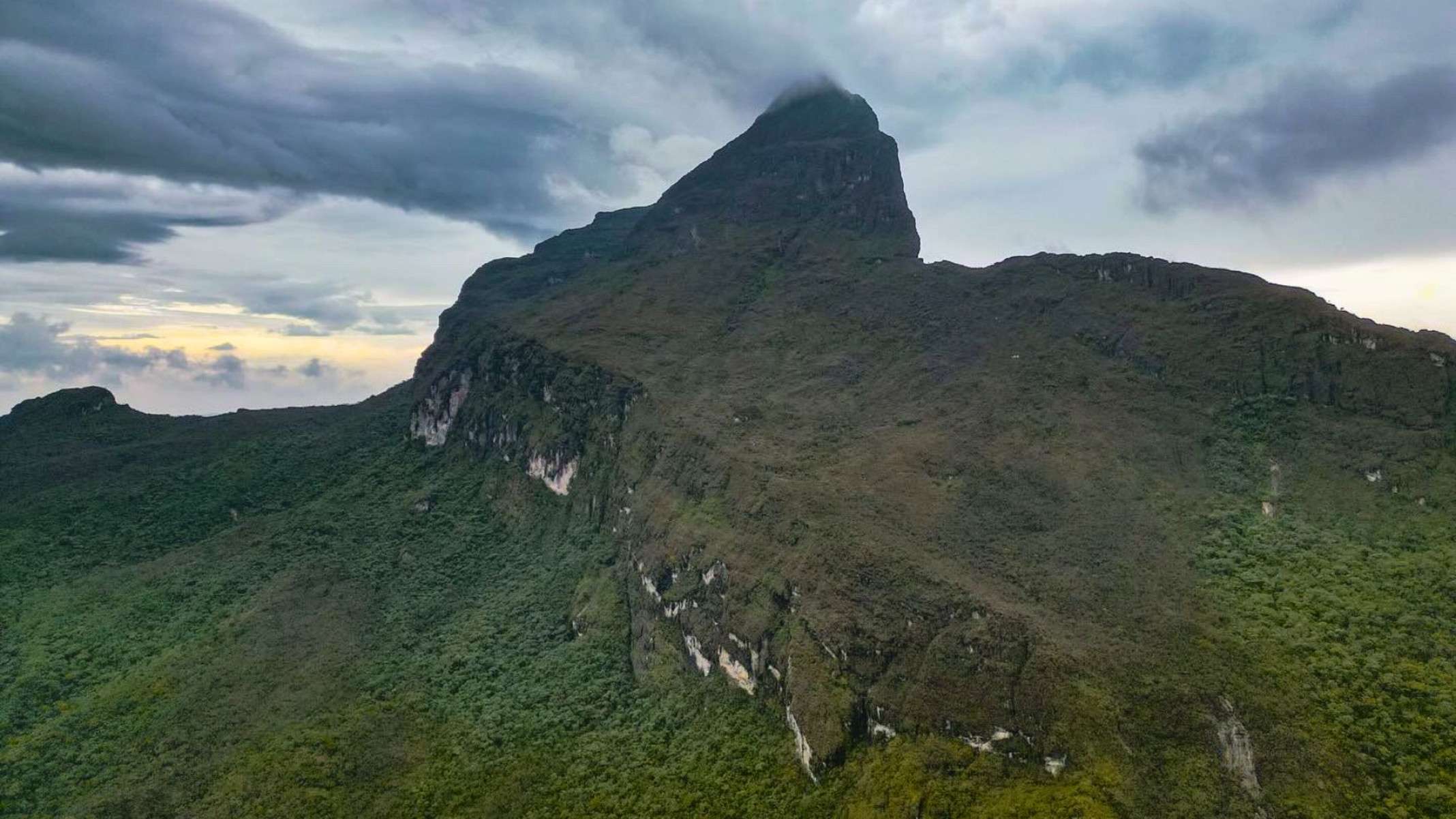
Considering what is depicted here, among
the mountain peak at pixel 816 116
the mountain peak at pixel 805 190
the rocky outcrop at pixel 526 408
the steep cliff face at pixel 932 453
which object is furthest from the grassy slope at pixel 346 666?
the mountain peak at pixel 816 116

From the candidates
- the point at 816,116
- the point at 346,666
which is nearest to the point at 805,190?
the point at 816,116

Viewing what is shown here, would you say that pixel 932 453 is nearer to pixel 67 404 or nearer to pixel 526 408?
pixel 526 408

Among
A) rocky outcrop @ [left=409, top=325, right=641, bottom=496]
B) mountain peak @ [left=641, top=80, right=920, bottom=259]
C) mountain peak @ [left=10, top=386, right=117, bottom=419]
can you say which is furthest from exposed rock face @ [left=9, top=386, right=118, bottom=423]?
mountain peak @ [left=641, top=80, right=920, bottom=259]

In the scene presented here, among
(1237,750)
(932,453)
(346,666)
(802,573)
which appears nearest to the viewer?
(1237,750)

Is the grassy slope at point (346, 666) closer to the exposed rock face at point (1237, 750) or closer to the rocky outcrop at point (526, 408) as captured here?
the rocky outcrop at point (526, 408)

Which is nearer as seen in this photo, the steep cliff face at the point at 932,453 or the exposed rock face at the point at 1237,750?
the exposed rock face at the point at 1237,750

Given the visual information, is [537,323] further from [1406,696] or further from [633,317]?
[1406,696]
